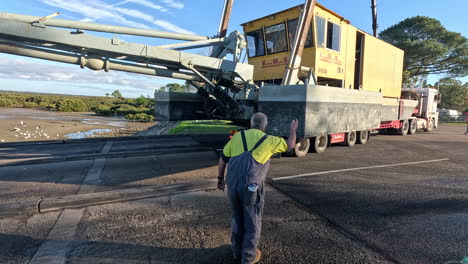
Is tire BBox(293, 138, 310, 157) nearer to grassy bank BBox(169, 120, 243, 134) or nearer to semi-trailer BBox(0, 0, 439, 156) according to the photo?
semi-trailer BBox(0, 0, 439, 156)

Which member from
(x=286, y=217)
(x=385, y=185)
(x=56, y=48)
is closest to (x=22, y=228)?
(x=286, y=217)

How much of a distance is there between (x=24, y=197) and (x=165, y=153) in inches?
158

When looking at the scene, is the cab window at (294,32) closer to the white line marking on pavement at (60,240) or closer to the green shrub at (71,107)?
the white line marking on pavement at (60,240)

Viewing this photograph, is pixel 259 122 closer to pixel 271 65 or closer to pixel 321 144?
pixel 321 144

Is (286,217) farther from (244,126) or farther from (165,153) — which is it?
(244,126)

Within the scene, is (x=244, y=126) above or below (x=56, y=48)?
below

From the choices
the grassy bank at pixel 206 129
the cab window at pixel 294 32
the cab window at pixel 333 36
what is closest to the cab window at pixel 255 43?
the cab window at pixel 294 32

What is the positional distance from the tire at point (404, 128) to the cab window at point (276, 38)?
909cm

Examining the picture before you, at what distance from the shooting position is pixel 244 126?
10.5 m

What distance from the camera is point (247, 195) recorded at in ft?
8.92

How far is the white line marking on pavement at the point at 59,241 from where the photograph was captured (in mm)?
2879

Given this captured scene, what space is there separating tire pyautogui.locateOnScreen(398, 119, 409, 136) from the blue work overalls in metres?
14.4

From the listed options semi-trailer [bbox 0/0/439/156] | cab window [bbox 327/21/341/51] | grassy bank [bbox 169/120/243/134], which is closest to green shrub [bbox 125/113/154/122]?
grassy bank [bbox 169/120/243/134]

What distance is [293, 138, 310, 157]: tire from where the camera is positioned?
7855mm
